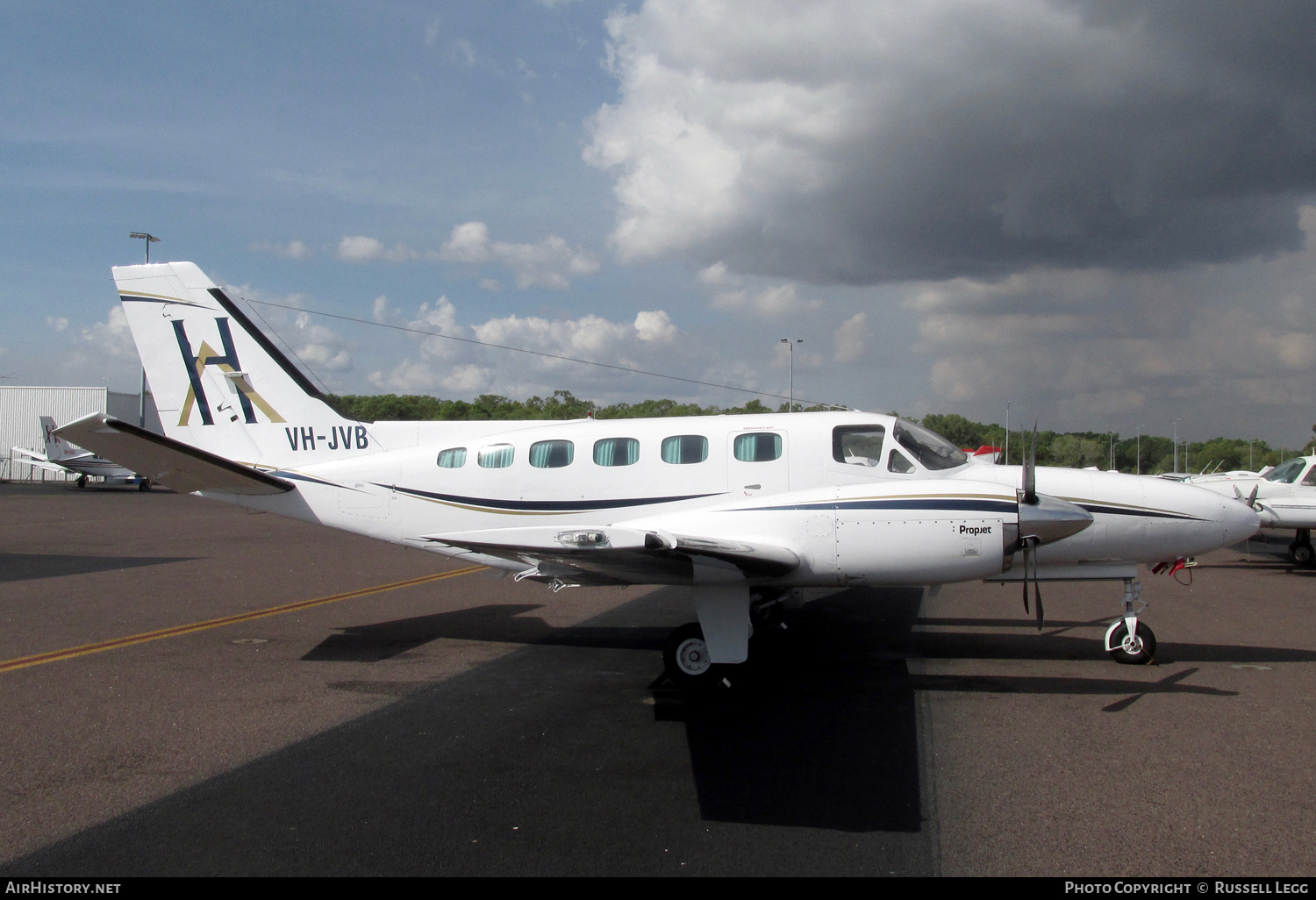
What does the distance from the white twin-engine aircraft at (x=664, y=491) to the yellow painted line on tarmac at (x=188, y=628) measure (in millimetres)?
1849

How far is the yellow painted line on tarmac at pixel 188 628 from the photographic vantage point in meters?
8.14

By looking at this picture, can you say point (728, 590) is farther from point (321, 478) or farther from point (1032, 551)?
point (321, 478)

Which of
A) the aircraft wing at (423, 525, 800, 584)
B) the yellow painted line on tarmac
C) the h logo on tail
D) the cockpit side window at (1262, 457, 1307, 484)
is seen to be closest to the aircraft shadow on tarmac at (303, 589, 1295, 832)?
the aircraft wing at (423, 525, 800, 584)

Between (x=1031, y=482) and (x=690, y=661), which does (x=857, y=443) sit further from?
(x=690, y=661)

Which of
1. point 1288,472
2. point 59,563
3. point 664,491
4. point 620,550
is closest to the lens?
point 620,550

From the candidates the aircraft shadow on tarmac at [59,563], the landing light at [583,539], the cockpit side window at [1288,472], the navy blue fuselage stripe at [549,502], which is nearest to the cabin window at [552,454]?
the navy blue fuselage stripe at [549,502]

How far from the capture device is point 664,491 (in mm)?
8531

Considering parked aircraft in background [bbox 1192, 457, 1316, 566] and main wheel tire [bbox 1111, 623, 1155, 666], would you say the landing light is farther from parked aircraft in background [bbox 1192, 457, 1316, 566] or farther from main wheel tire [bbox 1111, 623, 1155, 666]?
parked aircraft in background [bbox 1192, 457, 1316, 566]

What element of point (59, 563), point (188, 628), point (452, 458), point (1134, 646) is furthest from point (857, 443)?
point (59, 563)

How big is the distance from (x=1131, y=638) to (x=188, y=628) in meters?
10.7

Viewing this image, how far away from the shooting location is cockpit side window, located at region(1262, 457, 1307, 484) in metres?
15.6

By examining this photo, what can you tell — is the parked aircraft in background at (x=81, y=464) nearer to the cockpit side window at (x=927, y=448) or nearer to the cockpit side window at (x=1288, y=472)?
the cockpit side window at (x=927, y=448)

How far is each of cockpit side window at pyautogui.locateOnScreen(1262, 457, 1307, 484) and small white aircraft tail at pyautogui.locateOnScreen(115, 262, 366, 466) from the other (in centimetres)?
1716

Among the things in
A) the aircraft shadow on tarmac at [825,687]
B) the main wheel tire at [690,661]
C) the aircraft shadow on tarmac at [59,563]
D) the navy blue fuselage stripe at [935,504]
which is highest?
the navy blue fuselage stripe at [935,504]
